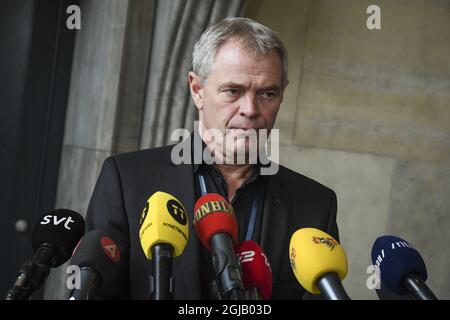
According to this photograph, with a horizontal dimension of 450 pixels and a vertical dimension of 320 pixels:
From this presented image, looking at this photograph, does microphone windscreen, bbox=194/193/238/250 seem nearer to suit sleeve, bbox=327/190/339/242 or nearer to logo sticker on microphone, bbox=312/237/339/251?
logo sticker on microphone, bbox=312/237/339/251

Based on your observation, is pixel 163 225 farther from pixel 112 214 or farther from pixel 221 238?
pixel 112 214

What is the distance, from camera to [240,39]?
165 cm

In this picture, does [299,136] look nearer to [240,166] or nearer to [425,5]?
[425,5]

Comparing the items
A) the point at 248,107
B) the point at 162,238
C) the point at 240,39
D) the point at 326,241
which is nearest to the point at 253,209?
the point at 248,107

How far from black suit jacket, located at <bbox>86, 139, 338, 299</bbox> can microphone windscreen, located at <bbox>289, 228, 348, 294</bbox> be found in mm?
448

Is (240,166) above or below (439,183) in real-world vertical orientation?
below

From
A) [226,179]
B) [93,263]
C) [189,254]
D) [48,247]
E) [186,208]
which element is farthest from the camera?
[226,179]

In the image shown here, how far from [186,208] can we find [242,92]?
33 cm

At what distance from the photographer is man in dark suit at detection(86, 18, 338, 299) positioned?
5.28 feet

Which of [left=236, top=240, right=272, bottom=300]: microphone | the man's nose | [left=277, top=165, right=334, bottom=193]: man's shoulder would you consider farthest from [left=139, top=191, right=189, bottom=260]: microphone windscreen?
[left=277, top=165, right=334, bottom=193]: man's shoulder

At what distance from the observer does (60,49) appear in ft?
11.0

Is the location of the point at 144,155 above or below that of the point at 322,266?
above
